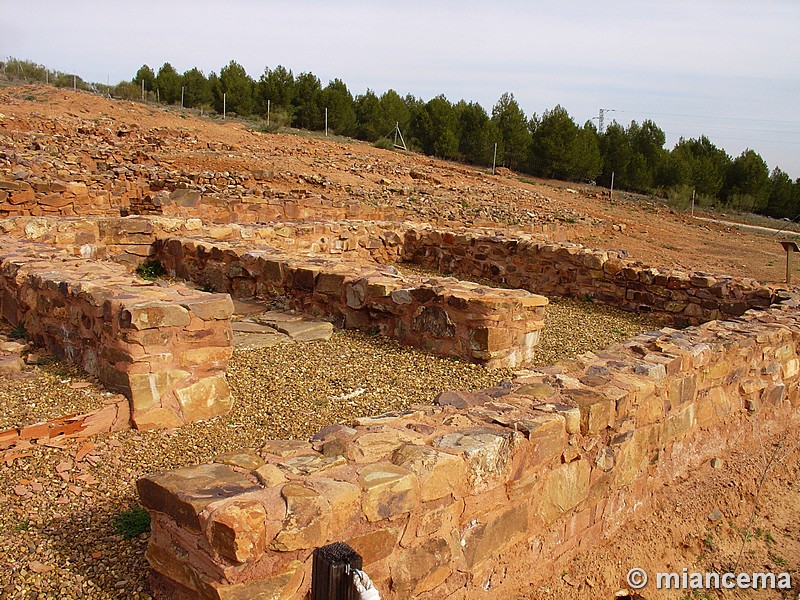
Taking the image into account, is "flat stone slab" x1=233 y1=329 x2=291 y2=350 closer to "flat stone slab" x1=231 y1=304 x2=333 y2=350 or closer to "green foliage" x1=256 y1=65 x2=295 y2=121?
"flat stone slab" x1=231 y1=304 x2=333 y2=350

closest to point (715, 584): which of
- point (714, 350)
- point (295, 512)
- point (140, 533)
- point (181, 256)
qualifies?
point (714, 350)

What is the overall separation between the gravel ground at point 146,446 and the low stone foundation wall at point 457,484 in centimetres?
43

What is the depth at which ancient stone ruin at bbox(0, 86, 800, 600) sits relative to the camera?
7.50 ft

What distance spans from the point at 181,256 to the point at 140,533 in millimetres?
6361

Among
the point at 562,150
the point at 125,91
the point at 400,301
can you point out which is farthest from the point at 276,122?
the point at 400,301

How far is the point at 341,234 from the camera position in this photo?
10797 mm

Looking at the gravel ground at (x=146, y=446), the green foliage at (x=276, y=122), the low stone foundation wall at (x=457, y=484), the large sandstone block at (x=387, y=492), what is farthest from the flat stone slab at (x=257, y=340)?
the green foliage at (x=276, y=122)

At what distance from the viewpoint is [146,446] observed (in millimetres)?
3701

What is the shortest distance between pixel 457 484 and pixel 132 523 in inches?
55.0

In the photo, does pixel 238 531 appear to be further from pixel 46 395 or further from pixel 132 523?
pixel 46 395

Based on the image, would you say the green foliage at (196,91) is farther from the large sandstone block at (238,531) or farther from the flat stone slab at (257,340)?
the large sandstone block at (238,531)

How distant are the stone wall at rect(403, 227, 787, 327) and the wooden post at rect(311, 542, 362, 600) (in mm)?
6785

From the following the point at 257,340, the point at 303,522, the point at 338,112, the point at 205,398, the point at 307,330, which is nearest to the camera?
the point at 303,522

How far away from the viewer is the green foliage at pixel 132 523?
2.76 metres
